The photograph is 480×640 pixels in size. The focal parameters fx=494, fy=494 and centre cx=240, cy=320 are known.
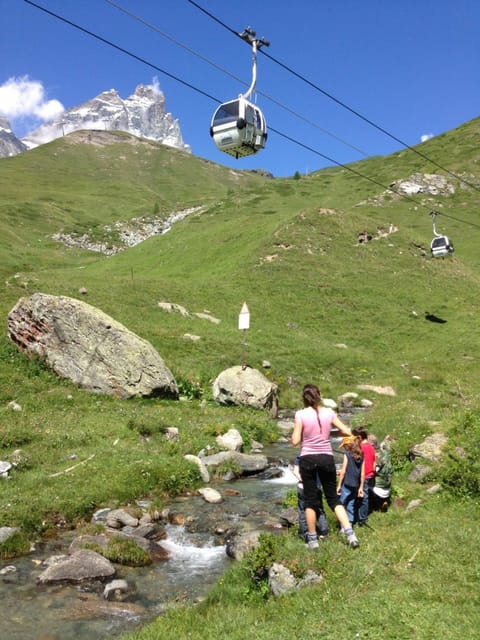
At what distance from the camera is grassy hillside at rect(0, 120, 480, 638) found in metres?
18.0

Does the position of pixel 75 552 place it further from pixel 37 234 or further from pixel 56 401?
pixel 37 234

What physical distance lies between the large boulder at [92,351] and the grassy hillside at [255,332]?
82 centimetres

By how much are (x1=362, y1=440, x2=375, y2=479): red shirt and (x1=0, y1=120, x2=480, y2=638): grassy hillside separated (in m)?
1.33

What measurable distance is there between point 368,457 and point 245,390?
16083 mm

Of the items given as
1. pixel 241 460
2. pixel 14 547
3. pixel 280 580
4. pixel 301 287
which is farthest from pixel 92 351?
pixel 301 287

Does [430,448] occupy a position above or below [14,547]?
above

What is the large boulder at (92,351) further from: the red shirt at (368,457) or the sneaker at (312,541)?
the sneaker at (312,541)

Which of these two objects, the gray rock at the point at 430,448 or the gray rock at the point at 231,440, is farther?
the gray rock at the point at 231,440

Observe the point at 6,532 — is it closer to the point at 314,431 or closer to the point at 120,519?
the point at 120,519

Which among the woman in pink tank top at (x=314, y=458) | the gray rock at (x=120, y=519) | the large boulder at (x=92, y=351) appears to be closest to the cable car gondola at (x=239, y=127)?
the woman in pink tank top at (x=314, y=458)

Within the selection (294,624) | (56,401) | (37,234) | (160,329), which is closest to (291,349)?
(160,329)

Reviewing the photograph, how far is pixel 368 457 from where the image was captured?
13.2 m

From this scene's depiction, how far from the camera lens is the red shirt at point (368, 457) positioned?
42.9 feet

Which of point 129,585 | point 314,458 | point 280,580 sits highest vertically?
point 314,458
